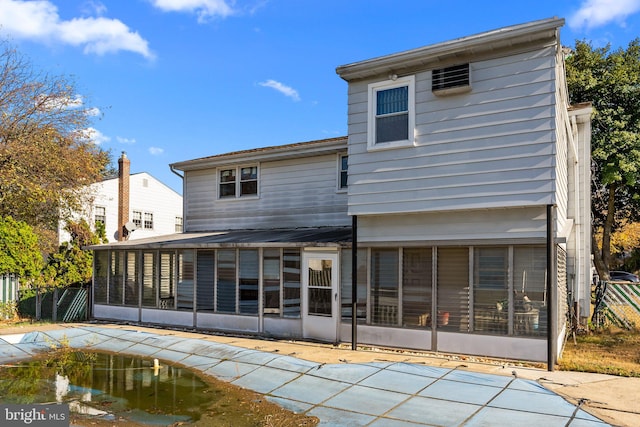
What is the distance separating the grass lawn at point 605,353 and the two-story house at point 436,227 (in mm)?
604

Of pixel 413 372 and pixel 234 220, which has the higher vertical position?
pixel 234 220

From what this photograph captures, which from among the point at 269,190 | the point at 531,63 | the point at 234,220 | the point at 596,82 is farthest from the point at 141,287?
the point at 596,82

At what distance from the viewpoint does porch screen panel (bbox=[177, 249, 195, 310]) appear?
14.0m

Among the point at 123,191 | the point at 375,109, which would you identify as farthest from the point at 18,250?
the point at 375,109

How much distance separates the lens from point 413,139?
984cm

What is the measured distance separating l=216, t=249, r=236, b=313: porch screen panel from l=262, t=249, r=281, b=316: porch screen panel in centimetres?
107

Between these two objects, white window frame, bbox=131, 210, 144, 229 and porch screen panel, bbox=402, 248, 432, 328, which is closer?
porch screen panel, bbox=402, 248, 432, 328

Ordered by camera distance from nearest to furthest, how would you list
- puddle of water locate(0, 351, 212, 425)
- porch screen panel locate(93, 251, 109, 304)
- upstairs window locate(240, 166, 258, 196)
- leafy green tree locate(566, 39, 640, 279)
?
puddle of water locate(0, 351, 212, 425)
upstairs window locate(240, 166, 258, 196)
porch screen panel locate(93, 251, 109, 304)
leafy green tree locate(566, 39, 640, 279)

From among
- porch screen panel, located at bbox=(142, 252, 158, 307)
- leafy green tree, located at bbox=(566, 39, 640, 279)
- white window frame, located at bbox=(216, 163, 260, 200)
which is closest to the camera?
porch screen panel, located at bbox=(142, 252, 158, 307)

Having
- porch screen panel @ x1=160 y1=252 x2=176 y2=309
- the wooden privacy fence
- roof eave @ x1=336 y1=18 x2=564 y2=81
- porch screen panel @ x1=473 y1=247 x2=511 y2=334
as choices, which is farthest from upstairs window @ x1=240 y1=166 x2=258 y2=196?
the wooden privacy fence

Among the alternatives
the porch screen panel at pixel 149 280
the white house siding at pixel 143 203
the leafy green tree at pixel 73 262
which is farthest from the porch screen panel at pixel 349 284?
the white house siding at pixel 143 203

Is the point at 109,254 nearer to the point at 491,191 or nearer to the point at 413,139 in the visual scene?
the point at 413,139

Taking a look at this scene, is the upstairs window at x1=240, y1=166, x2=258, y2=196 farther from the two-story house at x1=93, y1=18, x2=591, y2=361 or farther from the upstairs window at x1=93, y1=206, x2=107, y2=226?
the upstairs window at x1=93, y1=206, x2=107, y2=226

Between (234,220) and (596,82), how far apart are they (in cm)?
1876
